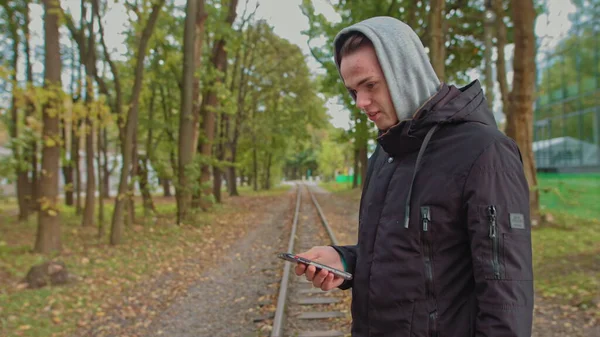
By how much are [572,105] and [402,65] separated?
87.0ft

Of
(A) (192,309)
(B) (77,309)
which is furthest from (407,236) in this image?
(B) (77,309)

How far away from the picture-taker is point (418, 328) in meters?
1.42

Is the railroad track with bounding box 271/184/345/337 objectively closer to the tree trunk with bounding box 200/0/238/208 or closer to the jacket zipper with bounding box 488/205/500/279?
the jacket zipper with bounding box 488/205/500/279

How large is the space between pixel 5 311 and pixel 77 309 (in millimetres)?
842

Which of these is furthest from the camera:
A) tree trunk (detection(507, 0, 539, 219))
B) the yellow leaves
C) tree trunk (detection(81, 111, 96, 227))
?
tree trunk (detection(81, 111, 96, 227))

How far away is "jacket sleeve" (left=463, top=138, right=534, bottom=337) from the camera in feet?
4.20

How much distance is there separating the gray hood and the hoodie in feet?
0.06

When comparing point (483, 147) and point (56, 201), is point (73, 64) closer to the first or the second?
point (56, 201)

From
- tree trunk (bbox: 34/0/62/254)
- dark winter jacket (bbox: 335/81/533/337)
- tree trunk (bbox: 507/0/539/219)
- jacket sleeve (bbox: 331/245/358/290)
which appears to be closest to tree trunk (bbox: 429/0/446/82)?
tree trunk (bbox: 507/0/539/219)

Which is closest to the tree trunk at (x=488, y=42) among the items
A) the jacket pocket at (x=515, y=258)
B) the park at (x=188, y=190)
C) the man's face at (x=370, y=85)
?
the park at (x=188, y=190)

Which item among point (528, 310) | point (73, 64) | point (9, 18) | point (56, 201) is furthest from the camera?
point (73, 64)

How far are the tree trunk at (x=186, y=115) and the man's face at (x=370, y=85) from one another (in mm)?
11506

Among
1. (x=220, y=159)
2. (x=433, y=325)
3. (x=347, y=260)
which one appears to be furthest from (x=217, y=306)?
(x=220, y=159)

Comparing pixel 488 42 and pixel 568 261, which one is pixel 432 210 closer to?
pixel 568 261
